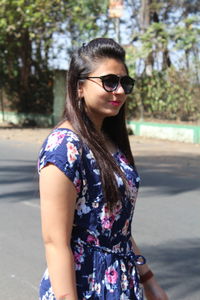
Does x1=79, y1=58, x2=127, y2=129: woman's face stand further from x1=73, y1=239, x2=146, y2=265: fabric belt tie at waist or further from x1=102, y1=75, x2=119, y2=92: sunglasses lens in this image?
x1=73, y1=239, x2=146, y2=265: fabric belt tie at waist

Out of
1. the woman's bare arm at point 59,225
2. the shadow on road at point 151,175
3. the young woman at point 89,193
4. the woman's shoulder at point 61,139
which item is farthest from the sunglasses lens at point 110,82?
the shadow on road at point 151,175

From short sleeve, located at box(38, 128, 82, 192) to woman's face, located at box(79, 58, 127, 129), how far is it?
155 millimetres

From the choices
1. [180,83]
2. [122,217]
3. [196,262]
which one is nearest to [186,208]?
[196,262]

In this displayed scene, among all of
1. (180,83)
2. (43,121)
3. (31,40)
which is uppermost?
(31,40)

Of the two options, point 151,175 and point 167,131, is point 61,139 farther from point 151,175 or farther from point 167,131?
point 167,131

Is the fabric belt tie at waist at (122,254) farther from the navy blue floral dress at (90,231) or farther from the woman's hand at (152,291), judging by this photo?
the woman's hand at (152,291)

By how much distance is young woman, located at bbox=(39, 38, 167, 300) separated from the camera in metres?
1.76

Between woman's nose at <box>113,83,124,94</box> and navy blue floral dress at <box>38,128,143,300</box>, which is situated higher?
woman's nose at <box>113,83,124,94</box>

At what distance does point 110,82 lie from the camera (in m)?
1.94

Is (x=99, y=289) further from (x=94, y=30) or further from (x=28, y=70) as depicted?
(x=28, y=70)

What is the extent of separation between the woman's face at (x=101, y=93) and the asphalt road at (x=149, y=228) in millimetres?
628

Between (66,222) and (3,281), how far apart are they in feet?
9.46

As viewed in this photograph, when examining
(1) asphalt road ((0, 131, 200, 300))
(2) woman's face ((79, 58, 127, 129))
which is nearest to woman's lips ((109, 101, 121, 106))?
(2) woman's face ((79, 58, 127, 129))

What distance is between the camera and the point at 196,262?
497 cm
